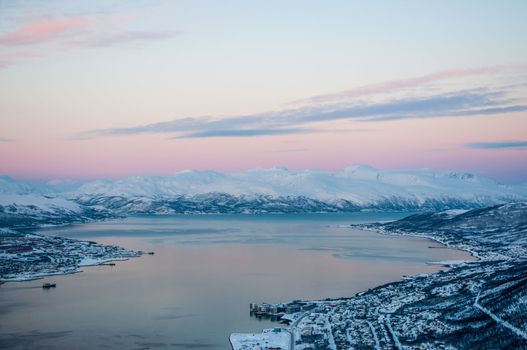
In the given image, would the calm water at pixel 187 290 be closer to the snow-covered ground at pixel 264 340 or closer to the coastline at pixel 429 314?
the snow-covered ground at pixel 264 340

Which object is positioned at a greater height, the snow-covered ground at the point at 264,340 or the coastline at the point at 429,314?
the snow-covered ground at the point at 264,340

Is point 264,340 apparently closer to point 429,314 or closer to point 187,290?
point 429,314

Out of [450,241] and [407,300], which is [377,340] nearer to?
[407,300]

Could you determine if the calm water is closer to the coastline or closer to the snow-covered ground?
the snow-covered ground

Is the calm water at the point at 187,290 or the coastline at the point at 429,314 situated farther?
the calm water at the point at 187,290

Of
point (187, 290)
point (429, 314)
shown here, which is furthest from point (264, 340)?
point (187, 290)

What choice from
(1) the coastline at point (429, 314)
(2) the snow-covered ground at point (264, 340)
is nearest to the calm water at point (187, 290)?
(2) the snow-covered ground at point (264, 340)

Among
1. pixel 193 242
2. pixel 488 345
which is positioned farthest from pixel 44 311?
pixel 193 242

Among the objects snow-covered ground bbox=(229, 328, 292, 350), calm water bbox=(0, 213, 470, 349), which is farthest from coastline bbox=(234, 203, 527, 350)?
calm water bbox=(0, 213, 470, 349)

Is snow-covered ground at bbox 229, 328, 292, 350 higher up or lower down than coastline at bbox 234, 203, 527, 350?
higher up
